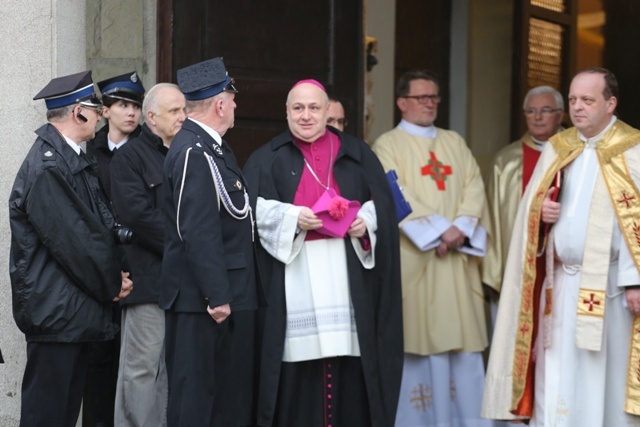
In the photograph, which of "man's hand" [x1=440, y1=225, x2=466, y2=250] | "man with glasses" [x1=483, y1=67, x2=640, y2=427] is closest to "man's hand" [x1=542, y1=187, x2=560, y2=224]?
"man with glasses" [x1=483, y1=67, x2=640, y2=427]

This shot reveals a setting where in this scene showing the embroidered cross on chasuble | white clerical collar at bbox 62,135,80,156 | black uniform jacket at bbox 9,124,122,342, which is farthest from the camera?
the embroidered cross on chasuble

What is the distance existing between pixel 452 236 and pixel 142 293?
2033 millimetres

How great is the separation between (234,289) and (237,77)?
2341mm

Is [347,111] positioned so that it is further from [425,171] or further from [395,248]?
[395,248]

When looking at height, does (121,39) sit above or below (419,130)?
above

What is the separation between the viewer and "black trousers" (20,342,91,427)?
5.54m

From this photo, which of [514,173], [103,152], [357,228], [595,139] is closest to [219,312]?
[357,228]

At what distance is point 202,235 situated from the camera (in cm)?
531

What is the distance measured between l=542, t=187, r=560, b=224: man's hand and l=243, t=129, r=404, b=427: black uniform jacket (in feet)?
2.51

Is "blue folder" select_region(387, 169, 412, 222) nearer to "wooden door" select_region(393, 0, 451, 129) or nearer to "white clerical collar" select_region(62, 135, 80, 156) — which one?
"white clerical collar" select_region(62, 135, 80, 156)

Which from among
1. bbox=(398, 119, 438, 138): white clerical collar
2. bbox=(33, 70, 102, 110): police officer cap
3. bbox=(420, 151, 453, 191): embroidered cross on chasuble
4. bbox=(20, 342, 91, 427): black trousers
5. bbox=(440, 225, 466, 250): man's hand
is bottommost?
bbox=(20, 342, 91, 427): black trousers

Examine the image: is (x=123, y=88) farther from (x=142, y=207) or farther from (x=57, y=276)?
(x=57, y=276)

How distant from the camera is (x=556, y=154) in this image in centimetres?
648

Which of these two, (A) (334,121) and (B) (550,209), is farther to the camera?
(A) (334,121)
